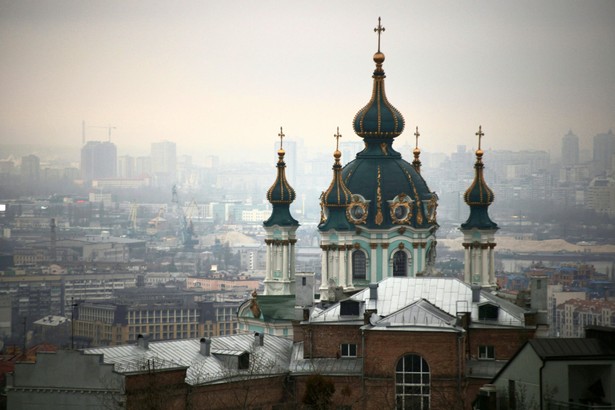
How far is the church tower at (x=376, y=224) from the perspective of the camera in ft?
161

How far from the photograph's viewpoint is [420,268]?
49688mm

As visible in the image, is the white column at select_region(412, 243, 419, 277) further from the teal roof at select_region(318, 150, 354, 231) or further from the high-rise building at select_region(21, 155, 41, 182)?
the high-rise building at select_region(21, 155, 41, 182)

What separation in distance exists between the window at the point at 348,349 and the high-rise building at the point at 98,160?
7951 centimetres

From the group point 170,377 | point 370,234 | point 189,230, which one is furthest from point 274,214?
point 189,230

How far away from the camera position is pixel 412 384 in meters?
37.7

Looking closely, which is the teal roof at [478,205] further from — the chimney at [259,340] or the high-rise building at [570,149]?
the high-rise building at [570,149]

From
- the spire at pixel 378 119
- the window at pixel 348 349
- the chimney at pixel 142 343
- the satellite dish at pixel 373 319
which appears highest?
the spire at pixel 378 119

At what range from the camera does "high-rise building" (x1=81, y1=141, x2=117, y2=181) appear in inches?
4681

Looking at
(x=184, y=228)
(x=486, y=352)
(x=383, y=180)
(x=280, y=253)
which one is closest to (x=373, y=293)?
(x=486, y=352)

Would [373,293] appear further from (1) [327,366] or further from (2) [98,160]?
(2) [98,160]

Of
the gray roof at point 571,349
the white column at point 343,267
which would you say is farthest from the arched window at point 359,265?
the gray roof at point 571,349

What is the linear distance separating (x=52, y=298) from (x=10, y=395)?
71811 mm

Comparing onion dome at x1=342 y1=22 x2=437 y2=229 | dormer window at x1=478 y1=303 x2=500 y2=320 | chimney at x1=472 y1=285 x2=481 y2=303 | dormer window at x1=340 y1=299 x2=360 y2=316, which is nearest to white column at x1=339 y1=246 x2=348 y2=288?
onion dome at x1=342 y1=22 x2=437 y2=229

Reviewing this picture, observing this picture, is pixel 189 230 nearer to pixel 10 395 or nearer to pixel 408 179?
pixel 408 179
